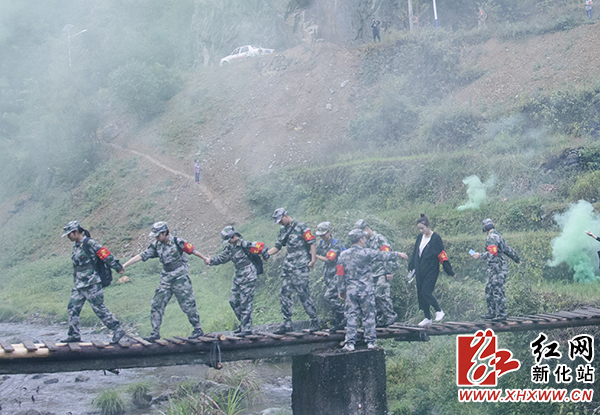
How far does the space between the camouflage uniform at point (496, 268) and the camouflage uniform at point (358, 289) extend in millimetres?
2267

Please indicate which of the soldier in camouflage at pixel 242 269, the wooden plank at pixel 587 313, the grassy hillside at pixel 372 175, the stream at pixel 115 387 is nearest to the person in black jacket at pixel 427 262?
the grassy hillside at pixel 372 175

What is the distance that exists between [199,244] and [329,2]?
17.7 meters

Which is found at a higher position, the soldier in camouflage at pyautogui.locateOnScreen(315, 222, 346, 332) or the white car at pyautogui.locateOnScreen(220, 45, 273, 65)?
the white car at pyautogui.locateOnScreen(220, 45, 273, 65)

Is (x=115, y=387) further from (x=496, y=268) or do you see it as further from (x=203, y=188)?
(x=203, y=188)

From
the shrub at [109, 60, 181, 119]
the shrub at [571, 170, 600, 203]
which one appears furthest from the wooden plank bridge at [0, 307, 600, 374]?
the shrub at [109, 60, 181, 119]

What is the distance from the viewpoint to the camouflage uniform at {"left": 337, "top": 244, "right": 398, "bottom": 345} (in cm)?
841

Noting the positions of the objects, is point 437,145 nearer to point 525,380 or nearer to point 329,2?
point 525,380

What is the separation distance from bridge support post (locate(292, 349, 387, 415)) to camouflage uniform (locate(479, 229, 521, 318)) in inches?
96.9

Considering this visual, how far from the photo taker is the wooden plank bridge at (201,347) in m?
7.40

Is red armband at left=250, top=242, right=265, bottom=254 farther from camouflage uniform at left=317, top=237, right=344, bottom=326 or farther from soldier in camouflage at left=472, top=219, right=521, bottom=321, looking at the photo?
soldier in camouflage at left=472, top=219, right=521, bottom=321

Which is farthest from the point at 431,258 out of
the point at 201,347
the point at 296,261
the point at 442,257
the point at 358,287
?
the point at 201,347

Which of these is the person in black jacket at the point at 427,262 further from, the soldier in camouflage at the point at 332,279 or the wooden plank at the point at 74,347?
the wooden plank at the point at 74,347

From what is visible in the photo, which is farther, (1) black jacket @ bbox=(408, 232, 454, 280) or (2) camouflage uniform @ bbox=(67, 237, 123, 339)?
(1) black jacket @ bbox=(408, 232, 454, 280)

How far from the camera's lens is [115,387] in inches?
499
